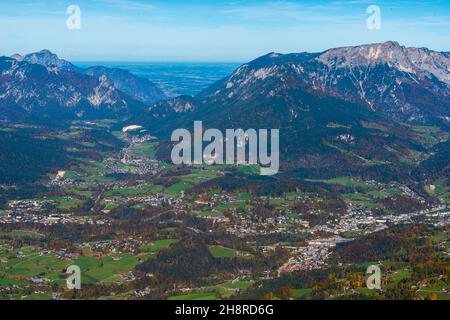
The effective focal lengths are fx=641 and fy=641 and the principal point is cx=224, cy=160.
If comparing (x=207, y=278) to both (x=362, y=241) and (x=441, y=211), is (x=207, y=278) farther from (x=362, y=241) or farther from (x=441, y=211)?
(x=441, y=211)

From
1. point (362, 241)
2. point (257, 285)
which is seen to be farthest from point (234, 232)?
point (257, 285)

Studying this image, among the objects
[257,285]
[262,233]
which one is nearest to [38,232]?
[262,233]
